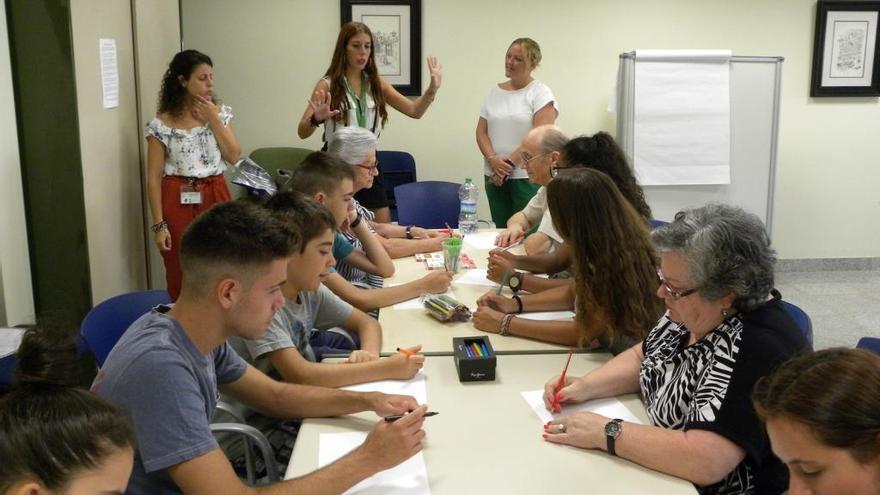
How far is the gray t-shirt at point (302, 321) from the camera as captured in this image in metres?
2.09

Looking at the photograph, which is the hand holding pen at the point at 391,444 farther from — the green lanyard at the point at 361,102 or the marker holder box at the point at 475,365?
the green lanyard at the point at 361,102

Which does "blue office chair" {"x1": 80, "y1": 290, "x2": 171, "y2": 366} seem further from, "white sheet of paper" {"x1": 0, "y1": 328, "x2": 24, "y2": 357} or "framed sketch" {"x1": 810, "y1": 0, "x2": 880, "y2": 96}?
"framed sketch" {"x1": 810, "y1": 0, "x2": 880, "y2": 96}

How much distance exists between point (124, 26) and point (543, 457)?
11.7ft

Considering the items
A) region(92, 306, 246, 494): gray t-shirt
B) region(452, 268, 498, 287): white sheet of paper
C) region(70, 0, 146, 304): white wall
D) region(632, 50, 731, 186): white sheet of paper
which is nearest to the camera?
region(92, 306, 246, 494): gray t-shirt

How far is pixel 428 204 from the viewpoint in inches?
181

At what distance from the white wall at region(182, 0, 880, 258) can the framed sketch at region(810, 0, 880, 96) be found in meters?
0.08

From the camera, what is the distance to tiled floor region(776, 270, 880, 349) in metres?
4.52

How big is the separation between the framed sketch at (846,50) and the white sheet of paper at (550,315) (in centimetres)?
413

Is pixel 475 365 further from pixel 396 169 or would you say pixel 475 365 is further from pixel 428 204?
pixel 396 169

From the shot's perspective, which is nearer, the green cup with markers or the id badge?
the green cup with markers

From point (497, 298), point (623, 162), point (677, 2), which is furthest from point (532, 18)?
point (497, 298)

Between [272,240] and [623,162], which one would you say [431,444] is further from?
[623,162]

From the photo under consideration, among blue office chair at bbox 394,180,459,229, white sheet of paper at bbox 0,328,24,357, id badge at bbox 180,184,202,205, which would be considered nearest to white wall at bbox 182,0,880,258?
blue office chair at bbox 394,180,459,229

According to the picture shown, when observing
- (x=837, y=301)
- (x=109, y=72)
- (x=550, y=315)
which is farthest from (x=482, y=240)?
(x=837, y=301)
